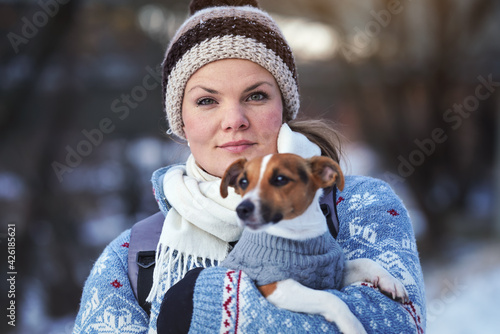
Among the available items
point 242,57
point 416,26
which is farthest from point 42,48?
point 416,26

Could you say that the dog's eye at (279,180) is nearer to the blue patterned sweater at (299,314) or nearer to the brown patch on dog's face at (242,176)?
the brown patch on dog's face at (242,176)

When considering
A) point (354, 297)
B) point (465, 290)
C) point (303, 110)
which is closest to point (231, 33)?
point (354, 297)

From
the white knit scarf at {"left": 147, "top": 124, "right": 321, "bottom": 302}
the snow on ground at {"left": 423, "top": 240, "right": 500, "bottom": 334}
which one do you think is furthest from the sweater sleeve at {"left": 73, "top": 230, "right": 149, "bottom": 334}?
the snow on ground at {"left": 423, "top": 240, "right": 500, "bottom": 334}

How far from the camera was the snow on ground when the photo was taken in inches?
218

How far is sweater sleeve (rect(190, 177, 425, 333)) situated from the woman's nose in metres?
0.48

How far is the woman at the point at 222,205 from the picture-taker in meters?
1.41

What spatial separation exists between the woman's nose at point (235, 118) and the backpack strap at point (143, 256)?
501 millimetres

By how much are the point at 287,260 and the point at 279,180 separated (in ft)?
0.72

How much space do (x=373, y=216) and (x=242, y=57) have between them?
0.73 metres

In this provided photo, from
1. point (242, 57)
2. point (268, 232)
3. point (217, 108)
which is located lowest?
point (268, 232)

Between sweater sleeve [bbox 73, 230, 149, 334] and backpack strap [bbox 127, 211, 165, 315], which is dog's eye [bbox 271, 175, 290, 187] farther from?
sweater sleeve [bbox 73, 230, 149, 334]

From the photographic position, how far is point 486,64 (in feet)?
27.3

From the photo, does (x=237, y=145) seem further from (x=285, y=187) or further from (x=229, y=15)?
(x=229, y=15)

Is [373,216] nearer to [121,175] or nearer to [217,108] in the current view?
[217,108]
